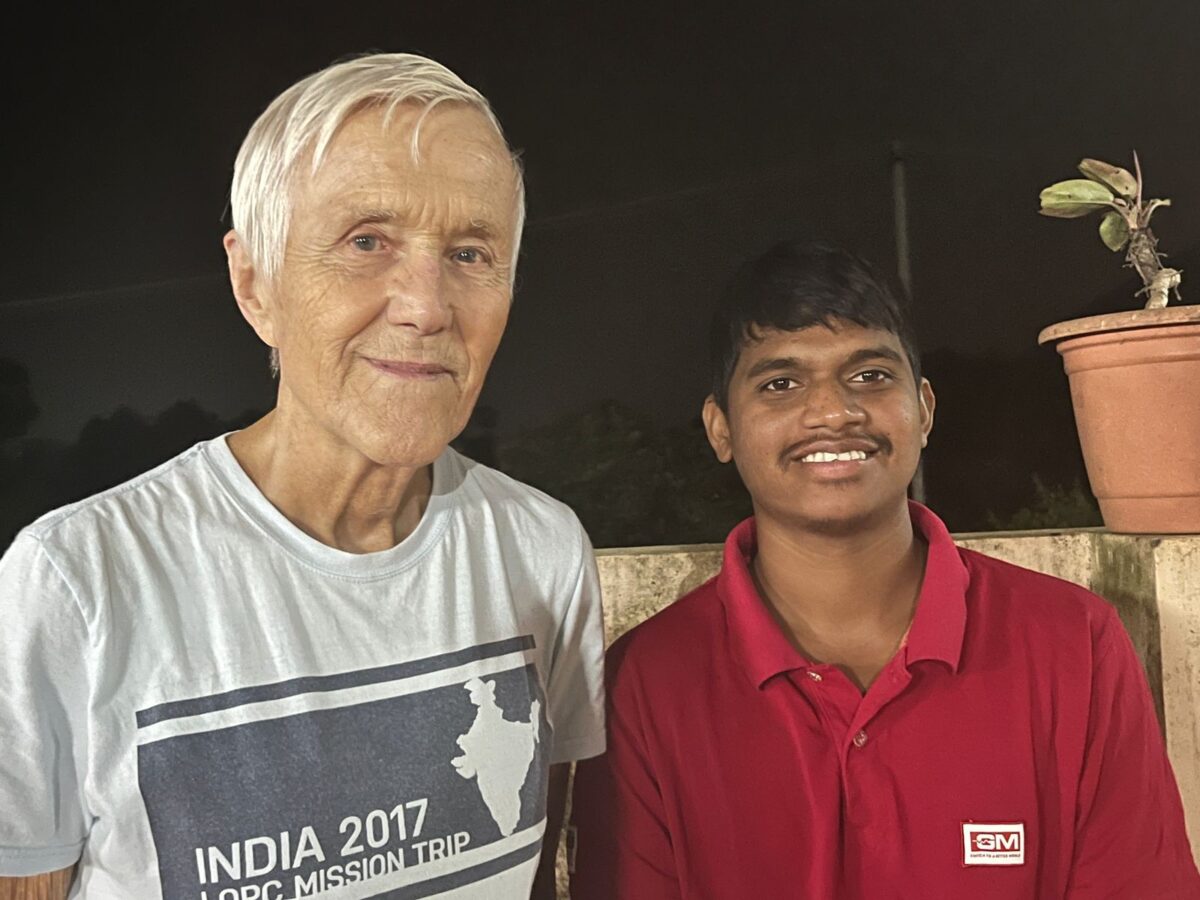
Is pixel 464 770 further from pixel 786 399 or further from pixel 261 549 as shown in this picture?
pixel 786 399

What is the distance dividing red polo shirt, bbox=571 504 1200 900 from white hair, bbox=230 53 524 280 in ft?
2.23

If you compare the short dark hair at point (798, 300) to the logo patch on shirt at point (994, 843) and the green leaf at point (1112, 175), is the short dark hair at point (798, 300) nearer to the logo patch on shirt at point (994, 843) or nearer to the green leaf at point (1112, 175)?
the green leaf at point (1112, 175)

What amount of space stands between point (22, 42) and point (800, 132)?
35.9 inches

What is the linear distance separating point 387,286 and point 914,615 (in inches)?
31.0

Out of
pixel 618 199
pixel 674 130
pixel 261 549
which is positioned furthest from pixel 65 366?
pixel 674 130

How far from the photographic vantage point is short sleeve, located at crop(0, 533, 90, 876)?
827mm

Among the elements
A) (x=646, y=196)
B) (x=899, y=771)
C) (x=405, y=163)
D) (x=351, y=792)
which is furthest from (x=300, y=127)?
(x=899, y=771)

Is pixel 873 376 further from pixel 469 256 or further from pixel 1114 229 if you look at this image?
pixel 469 256

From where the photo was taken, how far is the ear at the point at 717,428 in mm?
1352

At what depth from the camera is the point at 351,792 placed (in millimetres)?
964

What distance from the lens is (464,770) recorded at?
1039mm

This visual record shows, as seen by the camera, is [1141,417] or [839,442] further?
[1141,417]

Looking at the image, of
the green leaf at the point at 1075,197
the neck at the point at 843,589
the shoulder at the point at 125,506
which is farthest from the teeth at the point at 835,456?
the shoulder at the point at 125,506

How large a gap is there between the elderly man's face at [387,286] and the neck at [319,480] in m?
0.02
